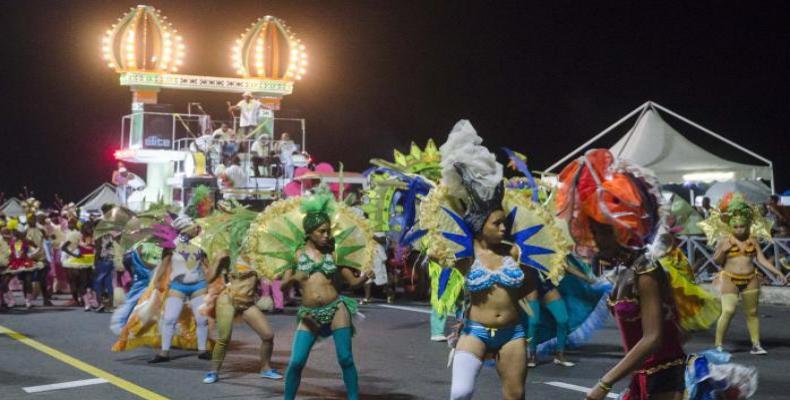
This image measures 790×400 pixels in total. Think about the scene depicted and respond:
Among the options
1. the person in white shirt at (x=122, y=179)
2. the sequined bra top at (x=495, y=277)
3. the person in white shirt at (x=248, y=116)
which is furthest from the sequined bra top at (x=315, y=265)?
the person in white shirt at (x=122, y=179)

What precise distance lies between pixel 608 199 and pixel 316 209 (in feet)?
10.9

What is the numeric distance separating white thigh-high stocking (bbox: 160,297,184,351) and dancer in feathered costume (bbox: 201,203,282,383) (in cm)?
101

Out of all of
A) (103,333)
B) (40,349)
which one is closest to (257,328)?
(40,349)

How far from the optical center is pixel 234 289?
8875 mm

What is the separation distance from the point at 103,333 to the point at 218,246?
14.9 ft

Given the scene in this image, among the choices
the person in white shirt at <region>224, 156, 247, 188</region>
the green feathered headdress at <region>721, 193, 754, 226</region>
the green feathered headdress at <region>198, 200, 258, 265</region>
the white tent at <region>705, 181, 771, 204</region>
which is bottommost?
the green feathered headdress at <region>198, 200, 258, 265</region>

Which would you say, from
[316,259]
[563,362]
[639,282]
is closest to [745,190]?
[563,362]

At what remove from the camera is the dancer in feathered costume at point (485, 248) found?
16.2 ft

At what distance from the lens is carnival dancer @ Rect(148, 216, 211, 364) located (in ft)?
32.5

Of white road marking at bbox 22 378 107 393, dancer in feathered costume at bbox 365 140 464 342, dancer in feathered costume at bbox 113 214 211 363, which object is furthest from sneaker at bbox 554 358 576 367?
white road marking at bbox 22 378 107 393

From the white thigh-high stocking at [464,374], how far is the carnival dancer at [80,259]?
1311 cm

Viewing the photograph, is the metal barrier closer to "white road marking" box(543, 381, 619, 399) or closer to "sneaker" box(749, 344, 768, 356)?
"sneaker" box(749, 344, 768, 356)

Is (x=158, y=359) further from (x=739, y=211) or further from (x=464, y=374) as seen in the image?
(x=739, y=211)

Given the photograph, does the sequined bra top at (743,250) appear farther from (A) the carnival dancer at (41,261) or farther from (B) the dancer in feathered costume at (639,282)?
(A) the carnival dancer at (41,261)
